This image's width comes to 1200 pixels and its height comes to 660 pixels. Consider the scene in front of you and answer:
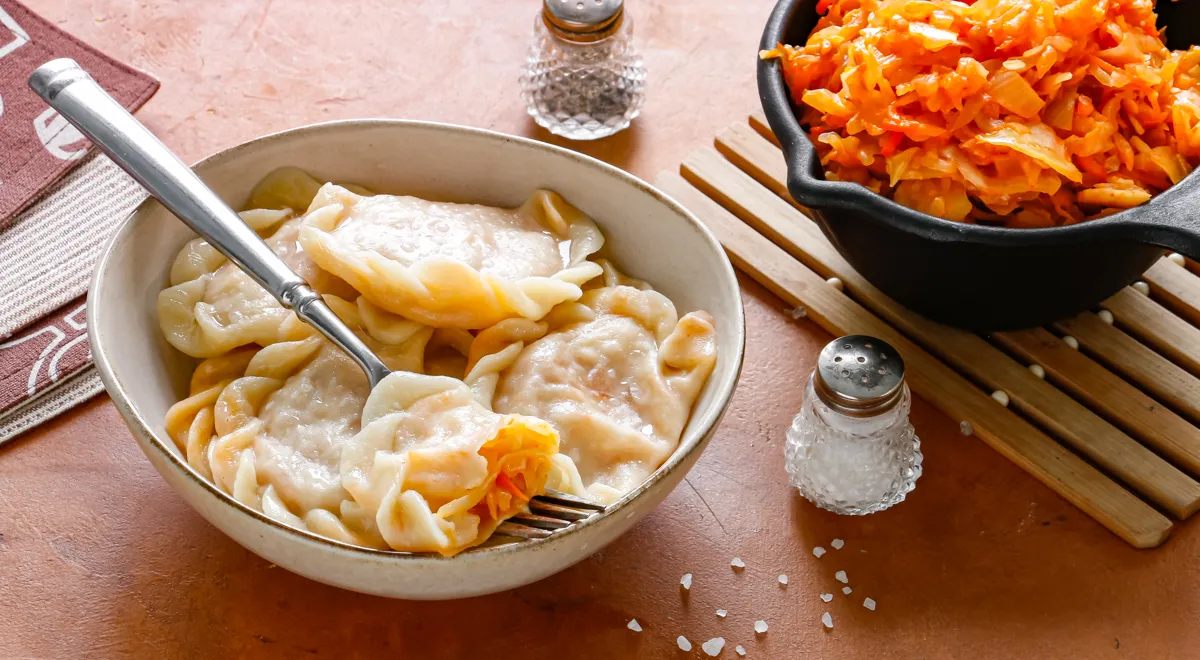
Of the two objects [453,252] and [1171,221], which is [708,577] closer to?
[453,252]

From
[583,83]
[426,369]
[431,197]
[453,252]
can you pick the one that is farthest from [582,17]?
[426,369]

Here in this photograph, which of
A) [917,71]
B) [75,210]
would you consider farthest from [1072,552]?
[75,210]

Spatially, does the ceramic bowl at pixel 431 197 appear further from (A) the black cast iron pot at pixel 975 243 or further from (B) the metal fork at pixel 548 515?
(A) the black cast iron pot at pixel 975 243

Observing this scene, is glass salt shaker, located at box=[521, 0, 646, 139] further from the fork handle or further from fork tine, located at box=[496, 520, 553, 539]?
fork tine, located at box=[496, 520, 553, 539]

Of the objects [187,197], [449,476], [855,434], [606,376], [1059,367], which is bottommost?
[1059,367]

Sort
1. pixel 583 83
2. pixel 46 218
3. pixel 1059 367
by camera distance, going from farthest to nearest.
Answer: pixel 583 83 → pixel 46 218 → pixel 1059 367

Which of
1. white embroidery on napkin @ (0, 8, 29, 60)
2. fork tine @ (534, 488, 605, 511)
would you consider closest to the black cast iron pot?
fork tine @ (534, 488, 605, 511)

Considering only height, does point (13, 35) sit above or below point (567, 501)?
above
